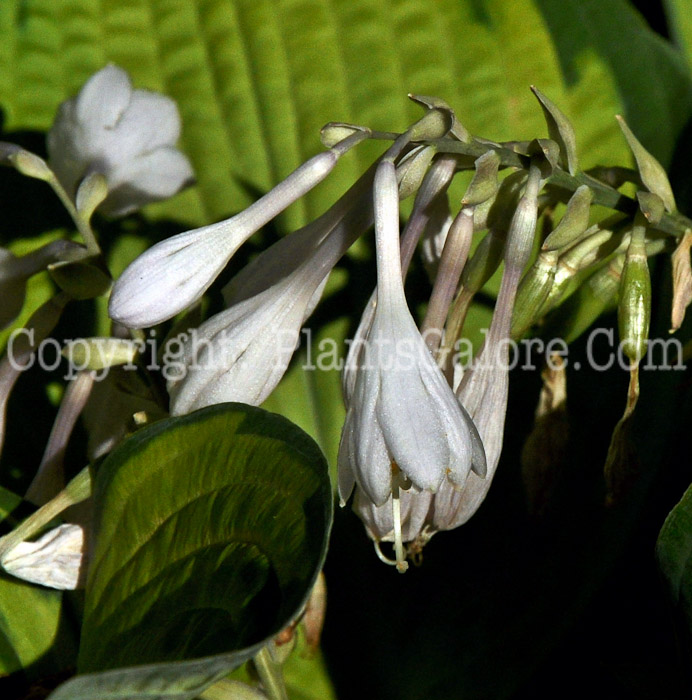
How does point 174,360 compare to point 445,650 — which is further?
point 445,650

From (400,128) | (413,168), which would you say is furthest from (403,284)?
(400,128)

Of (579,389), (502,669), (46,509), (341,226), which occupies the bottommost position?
(502,669)

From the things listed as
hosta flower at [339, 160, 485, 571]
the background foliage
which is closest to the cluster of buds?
hosta flower at [339, 160, 485, 571]

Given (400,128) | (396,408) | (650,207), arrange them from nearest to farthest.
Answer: (396,408) < (650,207) < (400,128)

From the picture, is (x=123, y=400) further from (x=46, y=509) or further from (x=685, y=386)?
(x=685, y=386)

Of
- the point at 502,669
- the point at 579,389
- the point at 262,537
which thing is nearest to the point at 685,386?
the point at 579,389

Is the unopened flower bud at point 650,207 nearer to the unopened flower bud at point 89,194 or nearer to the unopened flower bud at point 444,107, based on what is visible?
the unopened flower bud at point 444,107

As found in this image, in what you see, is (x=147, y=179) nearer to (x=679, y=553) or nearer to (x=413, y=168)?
(x=413, y=168)
